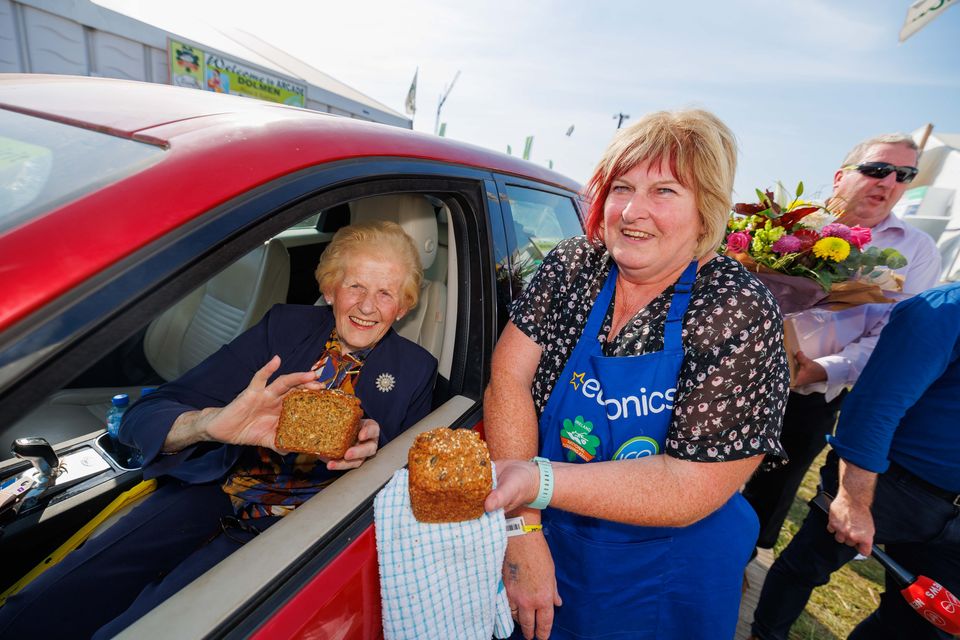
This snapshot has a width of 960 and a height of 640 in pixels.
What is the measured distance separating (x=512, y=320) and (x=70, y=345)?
3.97ft

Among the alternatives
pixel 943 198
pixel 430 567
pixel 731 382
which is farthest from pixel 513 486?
pixel 943 198

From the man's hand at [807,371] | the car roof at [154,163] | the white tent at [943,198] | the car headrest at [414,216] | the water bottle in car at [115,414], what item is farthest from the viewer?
the white tent at [943,198]

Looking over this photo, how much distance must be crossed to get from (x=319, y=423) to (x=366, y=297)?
0.60 m

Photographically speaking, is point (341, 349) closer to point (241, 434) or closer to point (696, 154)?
point (241, 434)

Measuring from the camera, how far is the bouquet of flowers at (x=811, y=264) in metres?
1.99

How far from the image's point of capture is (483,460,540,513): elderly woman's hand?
1.09m

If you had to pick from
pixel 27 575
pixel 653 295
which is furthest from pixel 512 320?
pixel 27 575

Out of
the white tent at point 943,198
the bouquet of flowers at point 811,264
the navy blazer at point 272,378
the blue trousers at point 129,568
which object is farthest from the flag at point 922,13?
the blue trousers at point 129,568

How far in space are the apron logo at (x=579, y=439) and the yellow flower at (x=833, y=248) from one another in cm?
142

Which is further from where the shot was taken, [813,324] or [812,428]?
[812,428]

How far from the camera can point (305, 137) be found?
997 mm

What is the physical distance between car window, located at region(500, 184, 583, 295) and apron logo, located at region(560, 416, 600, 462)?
2.49 ft

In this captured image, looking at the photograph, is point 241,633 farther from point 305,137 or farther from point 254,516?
point 305,137

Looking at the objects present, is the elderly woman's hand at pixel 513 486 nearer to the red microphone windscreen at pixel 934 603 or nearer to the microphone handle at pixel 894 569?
the microphone handle at pixel 894 569
